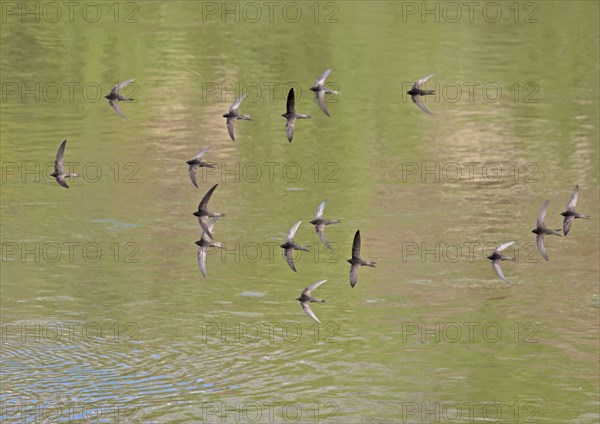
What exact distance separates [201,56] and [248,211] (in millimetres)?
13361

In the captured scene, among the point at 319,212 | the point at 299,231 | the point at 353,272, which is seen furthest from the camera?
the point at 299,231

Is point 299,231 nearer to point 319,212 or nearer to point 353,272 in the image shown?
point 319,212

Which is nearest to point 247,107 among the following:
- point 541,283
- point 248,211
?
point 248,211

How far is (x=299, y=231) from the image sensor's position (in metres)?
→ 26.1

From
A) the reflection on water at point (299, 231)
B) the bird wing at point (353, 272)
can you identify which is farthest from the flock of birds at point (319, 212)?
the reflection on water at point (299, 231)

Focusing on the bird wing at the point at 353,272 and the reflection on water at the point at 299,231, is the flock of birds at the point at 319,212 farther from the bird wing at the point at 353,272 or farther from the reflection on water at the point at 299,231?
the reflection on water at the point at 299,231

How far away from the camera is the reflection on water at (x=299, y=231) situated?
62.9ft

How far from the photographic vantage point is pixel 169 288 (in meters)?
22.8

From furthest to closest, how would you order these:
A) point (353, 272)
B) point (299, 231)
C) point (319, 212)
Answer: point (299, 231) → point (319, 212) → point (353, 272)

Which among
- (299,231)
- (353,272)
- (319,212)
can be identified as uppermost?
(319,212)

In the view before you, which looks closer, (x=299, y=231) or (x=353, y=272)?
(x=353, y=272)

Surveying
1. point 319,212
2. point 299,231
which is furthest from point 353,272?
point 299,231

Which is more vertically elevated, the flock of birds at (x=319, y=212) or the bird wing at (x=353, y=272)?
the flock of birds at (x=319, y=212)

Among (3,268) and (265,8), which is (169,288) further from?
(265,8)
